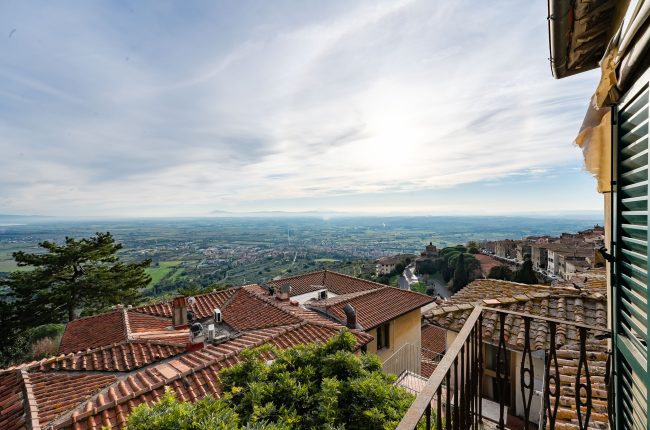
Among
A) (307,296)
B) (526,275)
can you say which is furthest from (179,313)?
(526,275)

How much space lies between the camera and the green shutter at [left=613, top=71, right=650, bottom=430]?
1.50 metres

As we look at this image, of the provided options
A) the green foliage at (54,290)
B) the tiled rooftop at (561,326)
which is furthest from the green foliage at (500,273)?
the green foliage at (54,290)

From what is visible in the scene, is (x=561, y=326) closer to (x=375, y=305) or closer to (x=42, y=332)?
(x=375, y=305)

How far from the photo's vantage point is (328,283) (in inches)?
731

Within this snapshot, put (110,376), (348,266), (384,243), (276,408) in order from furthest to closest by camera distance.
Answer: (384,243), (348,266), (110,376), (276,408)

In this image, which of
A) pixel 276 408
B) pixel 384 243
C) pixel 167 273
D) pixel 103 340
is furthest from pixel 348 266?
pixel 384 243

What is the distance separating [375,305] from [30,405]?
37.6 ft

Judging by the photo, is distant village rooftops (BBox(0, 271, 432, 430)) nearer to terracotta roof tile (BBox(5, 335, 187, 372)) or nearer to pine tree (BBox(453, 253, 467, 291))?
terracotta roof tile (BBox(5, 335, 187, 372))

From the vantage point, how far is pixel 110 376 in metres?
6.79

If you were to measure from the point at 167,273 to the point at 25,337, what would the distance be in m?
46.0

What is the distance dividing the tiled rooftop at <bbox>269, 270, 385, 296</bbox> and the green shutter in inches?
587

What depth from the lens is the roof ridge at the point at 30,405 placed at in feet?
16.0

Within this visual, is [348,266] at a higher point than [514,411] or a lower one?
lower

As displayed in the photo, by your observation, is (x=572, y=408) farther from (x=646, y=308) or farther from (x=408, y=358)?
(x=408, y=358)
